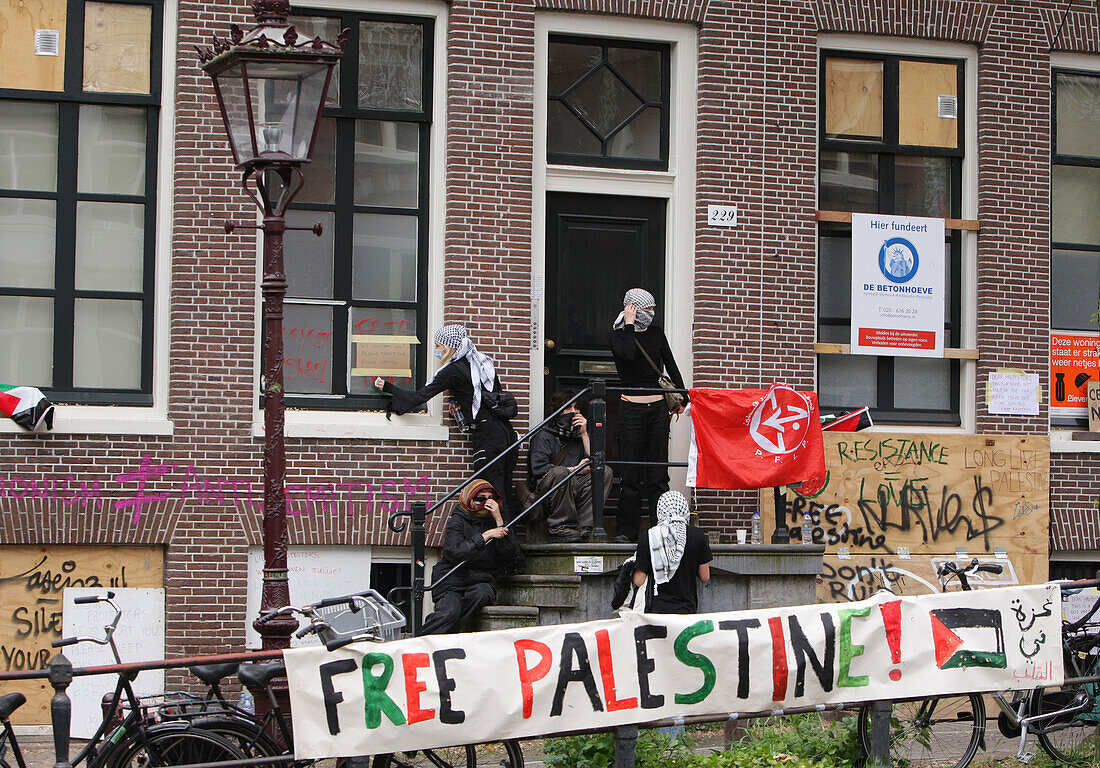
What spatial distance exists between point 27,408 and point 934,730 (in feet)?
22.3

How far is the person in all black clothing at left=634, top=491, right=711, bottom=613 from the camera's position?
28.1 ft

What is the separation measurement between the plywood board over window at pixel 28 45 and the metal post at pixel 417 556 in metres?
4.43

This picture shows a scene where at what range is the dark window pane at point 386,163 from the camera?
35.8 feet

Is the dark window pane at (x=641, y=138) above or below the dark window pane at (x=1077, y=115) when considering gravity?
below

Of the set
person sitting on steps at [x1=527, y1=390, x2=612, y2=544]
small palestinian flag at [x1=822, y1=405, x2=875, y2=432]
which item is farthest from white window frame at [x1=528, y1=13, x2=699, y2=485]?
small palestinian flag at [x1=822, y1=405, x2=875, y2=432]

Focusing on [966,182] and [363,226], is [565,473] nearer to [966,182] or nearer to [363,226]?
[363,226]

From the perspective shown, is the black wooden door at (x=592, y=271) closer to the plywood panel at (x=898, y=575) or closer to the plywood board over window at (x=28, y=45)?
the plywood panel at (x=898, y=575)

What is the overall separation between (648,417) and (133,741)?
5.02 meters

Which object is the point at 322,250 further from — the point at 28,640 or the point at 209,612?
the point at 28,640

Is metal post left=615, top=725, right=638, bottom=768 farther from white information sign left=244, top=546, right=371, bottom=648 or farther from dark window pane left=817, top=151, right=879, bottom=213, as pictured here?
dark window pane left=817, top=151, right=879, bottom=213

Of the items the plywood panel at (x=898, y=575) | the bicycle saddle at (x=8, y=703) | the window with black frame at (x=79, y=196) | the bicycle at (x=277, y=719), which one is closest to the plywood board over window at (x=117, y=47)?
the window with black frame at (x=79, y=196)

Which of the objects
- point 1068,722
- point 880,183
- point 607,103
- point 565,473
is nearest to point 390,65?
point 607,103

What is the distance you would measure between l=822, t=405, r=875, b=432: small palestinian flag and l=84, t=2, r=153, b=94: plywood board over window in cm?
623

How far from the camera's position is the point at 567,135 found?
37.3ft
